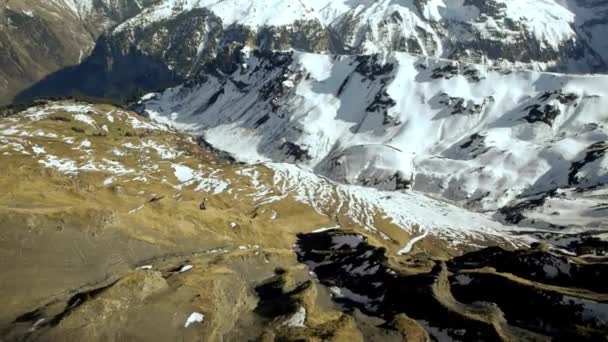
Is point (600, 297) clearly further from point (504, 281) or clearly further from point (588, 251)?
point (588, 251)

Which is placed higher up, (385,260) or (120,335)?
(120,335)

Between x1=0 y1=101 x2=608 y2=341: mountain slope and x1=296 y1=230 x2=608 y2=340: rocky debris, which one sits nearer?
x1=0 y1=101 x2=608 y2=341: mountain slope

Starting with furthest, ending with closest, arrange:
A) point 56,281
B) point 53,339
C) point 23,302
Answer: point 56,281 → point 23,302 → point 53,339

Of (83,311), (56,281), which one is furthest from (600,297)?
(56,281)

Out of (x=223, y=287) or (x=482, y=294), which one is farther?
(x=482, y=294)

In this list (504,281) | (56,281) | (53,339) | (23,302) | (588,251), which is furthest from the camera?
(588,251)

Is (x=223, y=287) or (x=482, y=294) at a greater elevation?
(x=223, y=287)

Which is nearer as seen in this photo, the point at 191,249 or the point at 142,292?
the point at 142,292

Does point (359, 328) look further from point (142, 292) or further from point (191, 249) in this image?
point (191, 249)

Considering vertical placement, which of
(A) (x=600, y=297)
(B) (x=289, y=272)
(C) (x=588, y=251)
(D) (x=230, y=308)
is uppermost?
(A) (x=600, y=297)

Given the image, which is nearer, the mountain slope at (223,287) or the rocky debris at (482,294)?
the mountain slope at (223,287)
